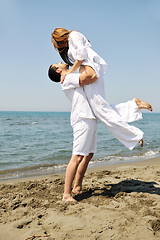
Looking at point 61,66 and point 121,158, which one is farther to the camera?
point 121,158

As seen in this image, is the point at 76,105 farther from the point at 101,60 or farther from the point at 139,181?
the point at 139,181

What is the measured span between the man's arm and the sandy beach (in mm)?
1504

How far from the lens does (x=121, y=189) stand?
360cm

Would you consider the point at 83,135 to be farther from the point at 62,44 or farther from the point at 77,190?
the point at 62,44

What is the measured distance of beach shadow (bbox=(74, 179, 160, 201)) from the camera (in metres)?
3.30

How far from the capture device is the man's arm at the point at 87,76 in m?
2.84

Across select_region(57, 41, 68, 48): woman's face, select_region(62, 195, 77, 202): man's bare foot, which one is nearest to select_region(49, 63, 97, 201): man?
select_region(62, 195, 77, 202): man's bare foot

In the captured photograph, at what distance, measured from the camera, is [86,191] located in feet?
11.5

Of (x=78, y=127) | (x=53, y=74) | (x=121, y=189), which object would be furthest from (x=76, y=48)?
(x=121, y=189)

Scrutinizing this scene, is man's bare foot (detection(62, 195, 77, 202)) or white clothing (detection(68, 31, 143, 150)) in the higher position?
white clothing (detection(68, 31, 143, 150))

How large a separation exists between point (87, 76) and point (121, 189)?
6.13 ft

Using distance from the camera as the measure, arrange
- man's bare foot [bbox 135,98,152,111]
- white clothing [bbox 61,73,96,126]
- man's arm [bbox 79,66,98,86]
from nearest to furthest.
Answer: man's arm [bbox 79,66,98,86] < white clothing [bbox 61,73,96,126] < man's bare foot [bbox 135,98,152,111]

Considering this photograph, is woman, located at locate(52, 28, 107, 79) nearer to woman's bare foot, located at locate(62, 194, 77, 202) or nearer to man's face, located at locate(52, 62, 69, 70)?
man's face, located at locate(52, 62, 69, 70)

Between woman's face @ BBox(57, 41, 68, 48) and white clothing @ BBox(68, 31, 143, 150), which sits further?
woman's face @ BBox(57, 41, 68, 48)
